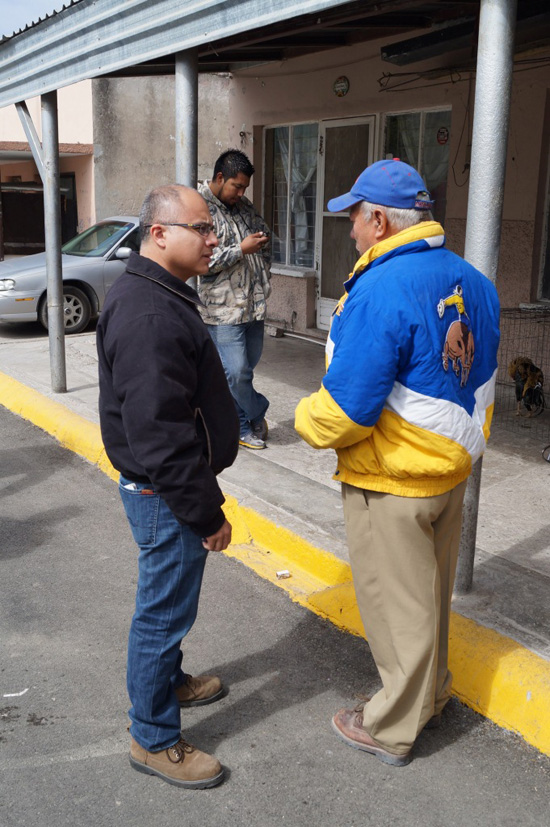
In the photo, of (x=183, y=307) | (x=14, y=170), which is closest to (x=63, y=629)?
(x=183, y=307)

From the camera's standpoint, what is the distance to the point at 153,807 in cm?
268

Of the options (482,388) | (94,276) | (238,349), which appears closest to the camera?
(482,388)

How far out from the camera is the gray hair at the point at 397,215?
265 cm

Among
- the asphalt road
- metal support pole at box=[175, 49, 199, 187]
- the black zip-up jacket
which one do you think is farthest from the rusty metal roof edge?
the asphalt road

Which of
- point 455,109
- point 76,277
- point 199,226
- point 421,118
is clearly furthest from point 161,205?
point 76,277

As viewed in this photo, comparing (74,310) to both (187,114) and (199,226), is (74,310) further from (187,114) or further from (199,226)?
(199,226)

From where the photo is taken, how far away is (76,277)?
446 inches

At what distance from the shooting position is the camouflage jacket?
17.8 ft

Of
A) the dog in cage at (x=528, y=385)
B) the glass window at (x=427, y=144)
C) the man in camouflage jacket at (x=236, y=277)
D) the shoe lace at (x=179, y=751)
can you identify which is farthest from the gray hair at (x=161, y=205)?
the glass window at (x=427, y=144)

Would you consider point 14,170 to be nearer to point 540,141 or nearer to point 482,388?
point 540,141

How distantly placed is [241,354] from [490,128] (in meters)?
2.62

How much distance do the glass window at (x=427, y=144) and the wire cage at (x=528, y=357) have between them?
63.9 inches

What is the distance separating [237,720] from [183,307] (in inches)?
62.8

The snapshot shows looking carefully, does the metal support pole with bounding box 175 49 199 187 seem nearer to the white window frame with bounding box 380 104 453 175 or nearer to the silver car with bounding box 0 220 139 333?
the white window frame with bounding box 380 104 453 175
